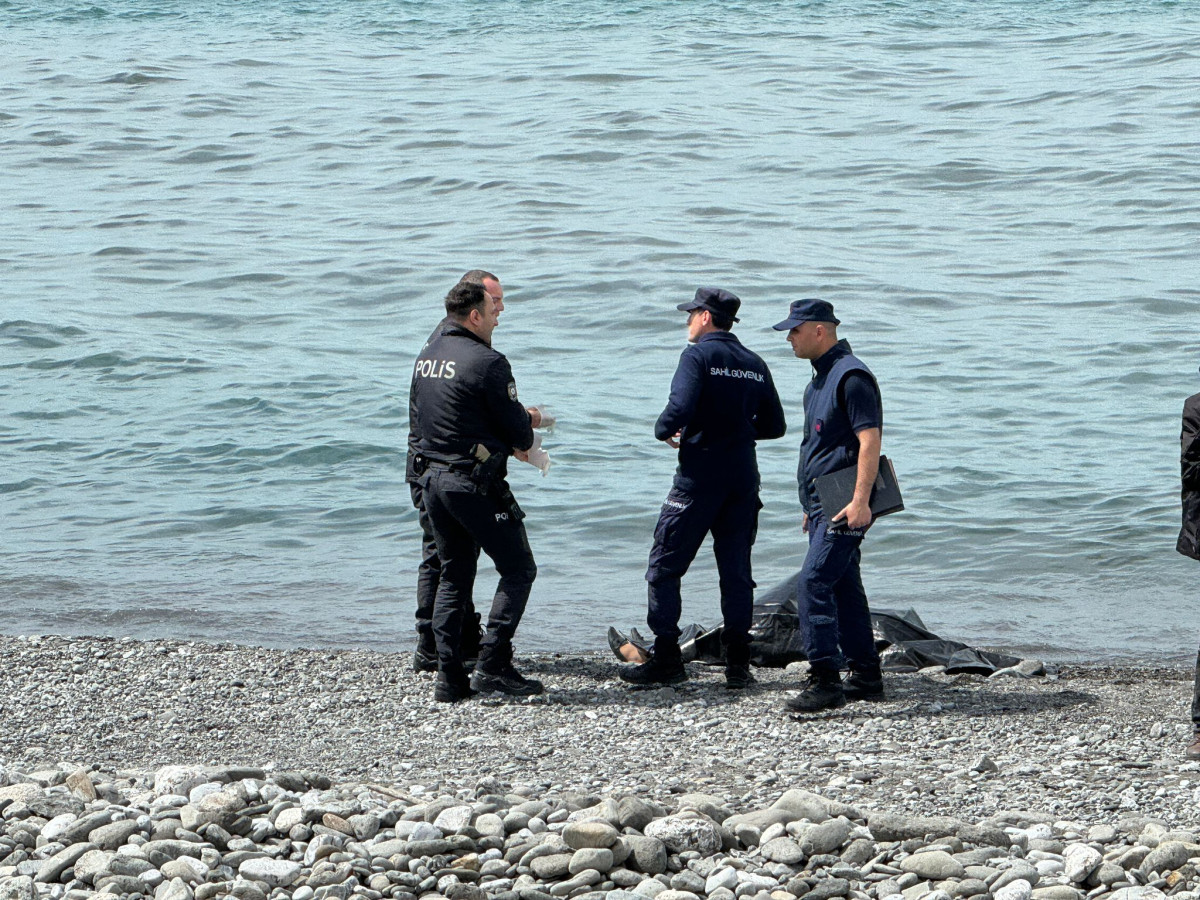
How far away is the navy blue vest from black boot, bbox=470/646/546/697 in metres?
1.68

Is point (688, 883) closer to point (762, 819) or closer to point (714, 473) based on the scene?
point (762, 819)

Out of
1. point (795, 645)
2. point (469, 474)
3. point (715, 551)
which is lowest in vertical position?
point (795, 645)

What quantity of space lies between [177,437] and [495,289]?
9.42 metres

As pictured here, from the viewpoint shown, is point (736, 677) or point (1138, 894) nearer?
point (1138, 894)

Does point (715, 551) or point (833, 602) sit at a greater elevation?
point (715, 551)

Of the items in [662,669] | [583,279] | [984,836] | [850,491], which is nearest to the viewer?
[984,836]

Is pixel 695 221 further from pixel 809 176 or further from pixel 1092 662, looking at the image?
pixel 1092 662

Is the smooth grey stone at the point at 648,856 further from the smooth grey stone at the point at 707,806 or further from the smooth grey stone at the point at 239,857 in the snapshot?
the smooth grey stone at the point at 239,857

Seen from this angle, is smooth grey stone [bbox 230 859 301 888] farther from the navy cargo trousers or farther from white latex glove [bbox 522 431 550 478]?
the navy cargo trousers

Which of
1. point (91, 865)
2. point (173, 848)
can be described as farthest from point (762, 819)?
point (91, 865)

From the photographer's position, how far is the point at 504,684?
7.54 m

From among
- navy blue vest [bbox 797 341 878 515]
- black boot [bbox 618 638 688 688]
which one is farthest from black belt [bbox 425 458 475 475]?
navy blue vest [bbox 797 341 878 515]

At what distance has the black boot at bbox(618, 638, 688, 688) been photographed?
780 cm

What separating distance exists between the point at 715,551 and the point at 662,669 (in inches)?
26.4
